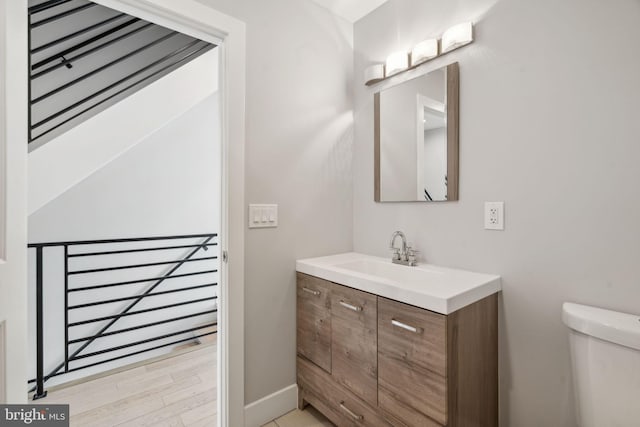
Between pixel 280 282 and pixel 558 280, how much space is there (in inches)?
52.9

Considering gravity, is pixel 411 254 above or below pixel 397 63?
below

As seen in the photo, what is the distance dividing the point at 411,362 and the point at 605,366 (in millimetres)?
621

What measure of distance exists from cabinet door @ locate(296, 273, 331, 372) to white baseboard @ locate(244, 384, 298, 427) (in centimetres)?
24

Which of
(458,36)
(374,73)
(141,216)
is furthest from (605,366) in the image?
(141,216)

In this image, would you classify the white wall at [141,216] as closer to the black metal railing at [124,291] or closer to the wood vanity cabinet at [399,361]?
the black metal railing at [124,291]

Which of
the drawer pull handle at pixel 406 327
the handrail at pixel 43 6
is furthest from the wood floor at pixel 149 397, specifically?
the handrail at pixel 43 6

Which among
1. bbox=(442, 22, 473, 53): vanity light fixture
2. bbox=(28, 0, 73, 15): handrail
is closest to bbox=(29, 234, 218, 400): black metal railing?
bbox=(28, 0, 73, 15): handrail

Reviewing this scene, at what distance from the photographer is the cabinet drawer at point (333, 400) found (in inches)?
54.0

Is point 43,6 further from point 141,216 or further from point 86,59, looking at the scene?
point 141,216

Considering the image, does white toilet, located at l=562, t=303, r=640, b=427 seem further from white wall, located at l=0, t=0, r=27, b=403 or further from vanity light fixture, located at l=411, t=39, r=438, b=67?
white wall, located at l=0, t=0, r=27, b=403

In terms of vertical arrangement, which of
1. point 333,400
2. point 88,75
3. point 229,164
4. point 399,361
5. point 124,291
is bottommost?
point 333,400

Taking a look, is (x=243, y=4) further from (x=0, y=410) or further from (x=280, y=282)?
(x=0, y=410)

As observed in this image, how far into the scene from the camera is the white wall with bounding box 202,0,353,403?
5.38 feet

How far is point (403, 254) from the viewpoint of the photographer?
1776 mm
